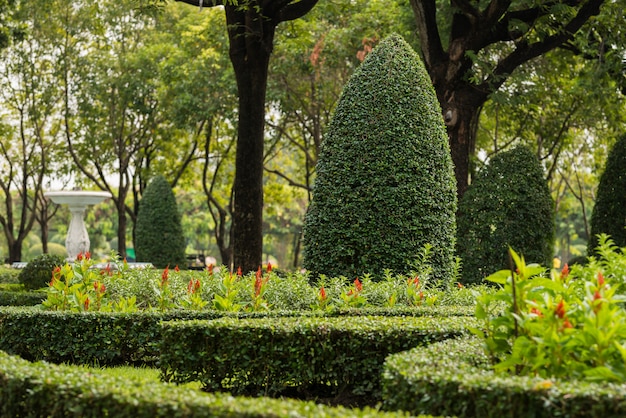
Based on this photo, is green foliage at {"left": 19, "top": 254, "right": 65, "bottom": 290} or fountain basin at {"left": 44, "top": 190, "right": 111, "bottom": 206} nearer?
green foliage at {"left": 19, "top": 254, "right": 65, "bottom": 290}

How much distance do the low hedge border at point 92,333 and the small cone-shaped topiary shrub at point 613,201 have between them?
9.78m

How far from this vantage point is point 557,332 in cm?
434

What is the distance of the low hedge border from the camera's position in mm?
7598

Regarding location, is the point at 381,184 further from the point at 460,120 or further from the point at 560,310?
the point at 460,120

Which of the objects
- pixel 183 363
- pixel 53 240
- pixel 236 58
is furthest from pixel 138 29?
pixel 53 240

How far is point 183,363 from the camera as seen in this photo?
634 centimetres

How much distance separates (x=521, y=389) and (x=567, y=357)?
0.58 metres

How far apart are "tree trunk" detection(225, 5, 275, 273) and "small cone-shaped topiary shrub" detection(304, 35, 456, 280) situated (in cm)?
337

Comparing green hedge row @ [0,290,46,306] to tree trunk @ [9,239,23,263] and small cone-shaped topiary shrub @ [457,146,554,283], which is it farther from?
tree trunk @ [9,239,23,263]

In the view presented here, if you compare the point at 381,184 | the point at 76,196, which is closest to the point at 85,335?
the point at 381,184

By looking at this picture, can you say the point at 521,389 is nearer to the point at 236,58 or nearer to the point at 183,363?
the point at 183,363

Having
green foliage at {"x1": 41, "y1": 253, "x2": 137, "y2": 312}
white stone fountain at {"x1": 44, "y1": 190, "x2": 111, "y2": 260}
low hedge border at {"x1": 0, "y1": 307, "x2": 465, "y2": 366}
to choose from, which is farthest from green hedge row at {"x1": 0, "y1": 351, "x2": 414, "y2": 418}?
white stone fountain at {"x1": 44, "y1": 190, "x2": 111, "y2": 260}

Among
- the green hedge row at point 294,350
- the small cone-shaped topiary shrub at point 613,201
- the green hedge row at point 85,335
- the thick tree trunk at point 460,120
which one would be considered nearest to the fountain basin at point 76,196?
the thick tree trunk at point 460,120

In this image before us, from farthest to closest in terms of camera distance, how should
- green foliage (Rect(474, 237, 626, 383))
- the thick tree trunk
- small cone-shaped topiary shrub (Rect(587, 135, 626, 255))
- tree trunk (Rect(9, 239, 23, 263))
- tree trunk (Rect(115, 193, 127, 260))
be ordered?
1. tree trunk (Rect(9, 239, 23, 263))
2. tree trunk (Rect(115, 193, 127, 260))
3. small cone-shaped topiary shrub (Rect(587, 135, 626, 255))
4. the thick tree trunk
5. green foliage (Rect(474, 237, 626, 383))
